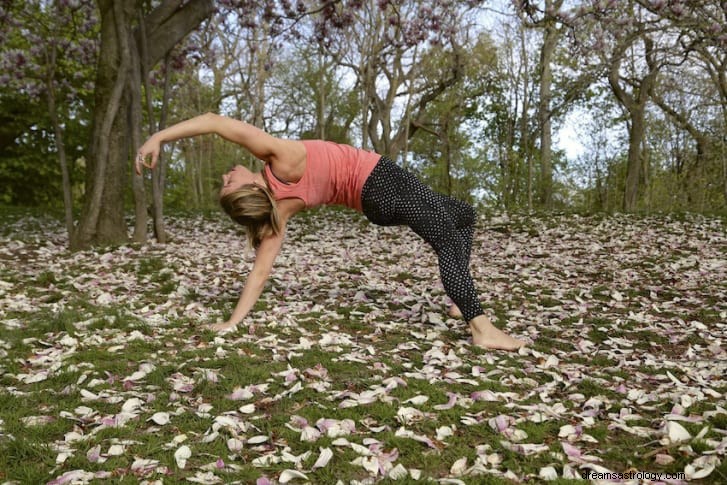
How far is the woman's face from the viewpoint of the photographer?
4273mm

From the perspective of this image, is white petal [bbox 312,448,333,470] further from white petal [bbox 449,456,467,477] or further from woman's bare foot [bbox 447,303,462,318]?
woman's bare foot [bbox 447,303,462,318]

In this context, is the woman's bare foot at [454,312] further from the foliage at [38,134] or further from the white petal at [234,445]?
the foliage at [38,134]

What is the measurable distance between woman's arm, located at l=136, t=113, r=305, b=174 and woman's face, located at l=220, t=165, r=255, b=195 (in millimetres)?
288

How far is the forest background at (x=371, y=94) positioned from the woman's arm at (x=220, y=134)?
4.92 metres

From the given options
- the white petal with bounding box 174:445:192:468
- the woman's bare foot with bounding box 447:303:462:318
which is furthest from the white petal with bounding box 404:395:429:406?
the woman's bare foot with bounding box 447:303:462:318

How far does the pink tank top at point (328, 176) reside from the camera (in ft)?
14.0

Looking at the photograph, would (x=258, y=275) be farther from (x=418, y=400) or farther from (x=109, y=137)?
(x=109, y=137)

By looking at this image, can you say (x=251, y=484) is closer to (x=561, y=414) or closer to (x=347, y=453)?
(x=347, y=453)

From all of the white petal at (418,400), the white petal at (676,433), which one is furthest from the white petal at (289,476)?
the white petal at (676,433)

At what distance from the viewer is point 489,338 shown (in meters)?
4.32

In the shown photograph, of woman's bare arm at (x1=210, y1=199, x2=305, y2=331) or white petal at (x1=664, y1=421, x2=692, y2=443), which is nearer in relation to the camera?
white petal at (x1=664, y1=421, x2=692, y2=443)

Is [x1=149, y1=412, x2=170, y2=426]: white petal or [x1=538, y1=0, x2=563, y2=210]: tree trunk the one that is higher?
[x1=538, y1=0, x2=563, y2=210]: tree trunk

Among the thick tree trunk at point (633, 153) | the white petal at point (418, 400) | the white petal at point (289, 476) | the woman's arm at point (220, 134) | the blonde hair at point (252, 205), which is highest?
the thick tree trunk at point (633, 153)

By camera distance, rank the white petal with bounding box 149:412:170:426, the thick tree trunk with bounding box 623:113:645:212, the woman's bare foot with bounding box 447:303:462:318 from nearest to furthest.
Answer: the white petal with bounding box 149:412:170:426 → the woman's bare foot with bounding box 447:303:462:318 → the thick tree trunk with bounding box 623:113:645:212
